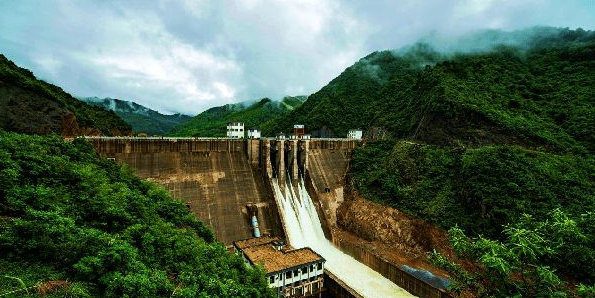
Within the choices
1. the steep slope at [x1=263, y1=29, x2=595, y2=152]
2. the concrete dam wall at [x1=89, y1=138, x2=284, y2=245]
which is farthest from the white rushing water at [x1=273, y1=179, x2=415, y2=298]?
the steep slope at [x1=263, y1=29, x2=595, y2=152]

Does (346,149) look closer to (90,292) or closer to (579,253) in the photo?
(579,253)

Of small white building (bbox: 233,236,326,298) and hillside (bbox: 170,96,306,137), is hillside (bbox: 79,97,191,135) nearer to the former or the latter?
hillside (bbox: 170,96,306,137)

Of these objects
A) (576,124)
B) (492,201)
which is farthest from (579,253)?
(576,124)

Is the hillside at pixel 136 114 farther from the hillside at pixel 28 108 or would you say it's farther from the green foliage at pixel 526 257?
the green foliage at pixel 526 257

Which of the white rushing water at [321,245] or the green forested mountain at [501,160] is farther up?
the green forested mountain at [501,160]

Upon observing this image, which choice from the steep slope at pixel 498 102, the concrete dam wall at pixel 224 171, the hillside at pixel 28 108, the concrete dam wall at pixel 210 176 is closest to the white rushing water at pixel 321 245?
the concrete dam wall at pixel 224 171

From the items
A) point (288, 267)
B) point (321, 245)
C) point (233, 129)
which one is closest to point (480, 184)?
point (321, 245)
